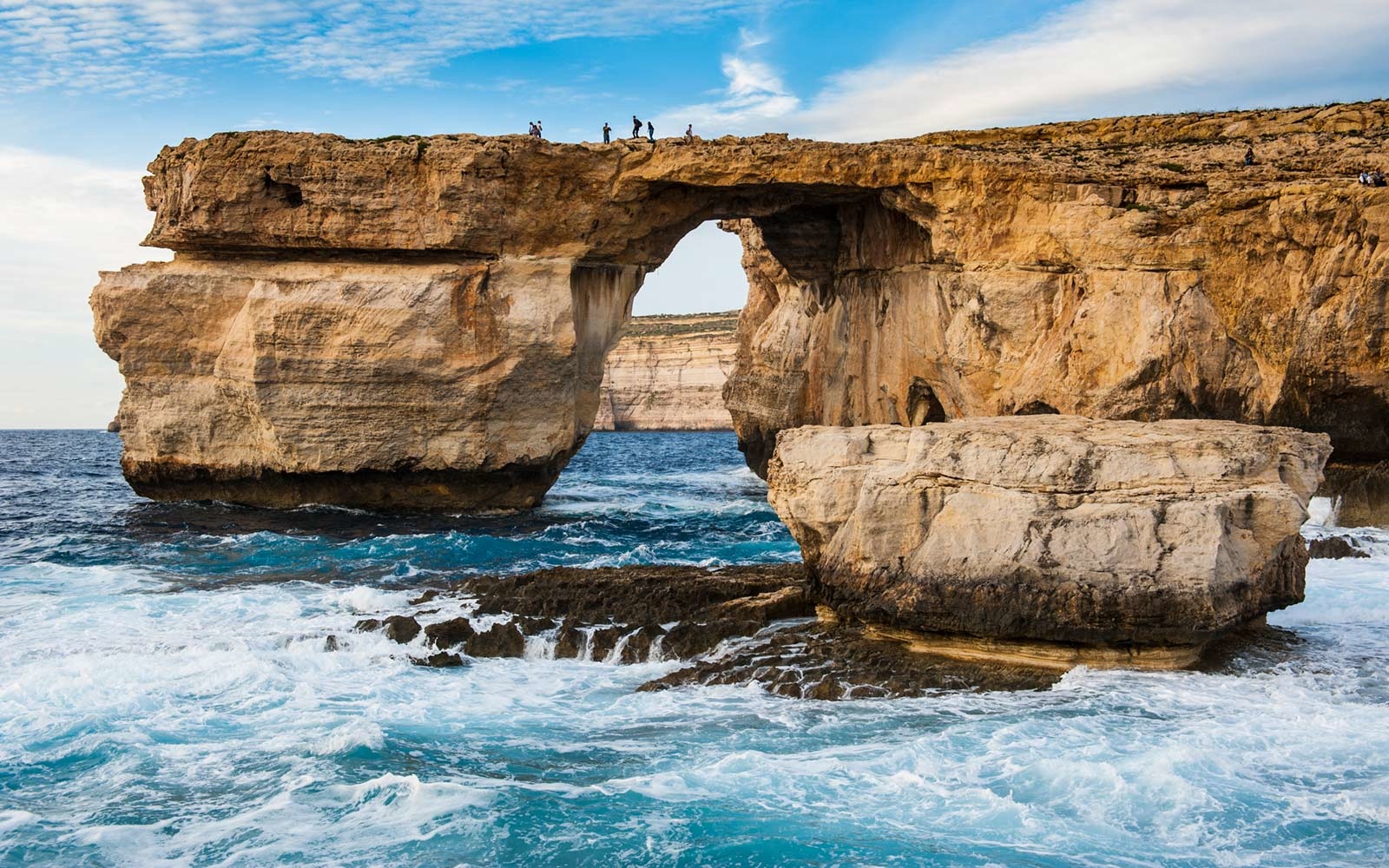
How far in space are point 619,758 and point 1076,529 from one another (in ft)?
16.4

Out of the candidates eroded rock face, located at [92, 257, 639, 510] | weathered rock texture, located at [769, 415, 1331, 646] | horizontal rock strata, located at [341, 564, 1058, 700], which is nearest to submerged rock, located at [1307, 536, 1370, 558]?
weathered rock texture, located at [769, 415, 1331, 646]

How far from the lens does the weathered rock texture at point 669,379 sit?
270 feet

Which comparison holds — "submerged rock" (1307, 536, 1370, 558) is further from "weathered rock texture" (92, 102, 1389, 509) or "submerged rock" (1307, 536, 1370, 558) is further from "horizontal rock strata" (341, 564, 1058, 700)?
"horizontal rock strata" (341, 564, 1058, 700)

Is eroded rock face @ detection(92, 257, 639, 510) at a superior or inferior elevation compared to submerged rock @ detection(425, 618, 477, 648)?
superior

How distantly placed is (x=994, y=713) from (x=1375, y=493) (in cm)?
1459

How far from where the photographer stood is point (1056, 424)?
1380 cm

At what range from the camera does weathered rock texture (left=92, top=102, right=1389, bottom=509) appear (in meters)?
20.8

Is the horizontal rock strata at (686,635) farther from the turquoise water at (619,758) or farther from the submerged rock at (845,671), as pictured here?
the turquoise water at (619,758)

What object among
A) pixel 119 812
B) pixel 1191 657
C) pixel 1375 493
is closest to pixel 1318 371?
pixel 1375 493

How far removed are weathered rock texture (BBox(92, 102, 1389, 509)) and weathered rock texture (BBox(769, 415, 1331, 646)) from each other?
8.17 metres

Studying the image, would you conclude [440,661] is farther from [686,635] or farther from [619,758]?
[619,758]

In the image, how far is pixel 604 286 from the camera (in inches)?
1034

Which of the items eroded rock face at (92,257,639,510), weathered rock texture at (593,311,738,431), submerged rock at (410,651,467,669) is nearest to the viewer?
submerged rock at (410,651,467,669)

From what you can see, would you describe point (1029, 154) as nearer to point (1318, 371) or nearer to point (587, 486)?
point (1318, 371)
